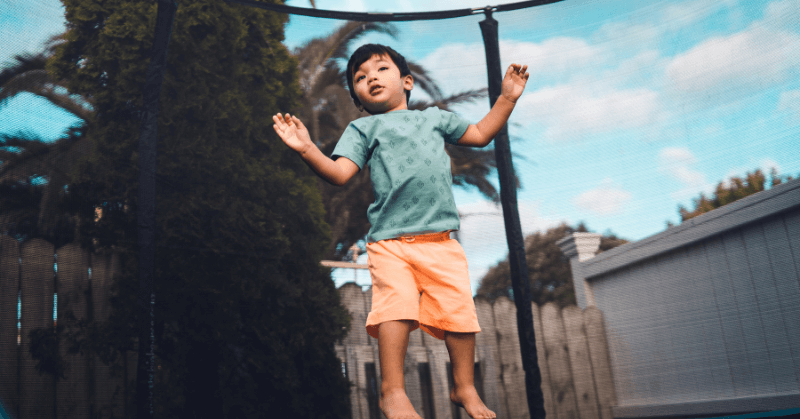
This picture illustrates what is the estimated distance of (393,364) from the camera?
0.90m

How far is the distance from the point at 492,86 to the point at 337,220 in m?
0.82

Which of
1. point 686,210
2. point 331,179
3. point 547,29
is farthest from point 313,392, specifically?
point 547,29

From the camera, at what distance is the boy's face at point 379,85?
1.09m

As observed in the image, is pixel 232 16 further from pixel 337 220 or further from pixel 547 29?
pixel 547 29

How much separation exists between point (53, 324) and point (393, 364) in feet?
3.64

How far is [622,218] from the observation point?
1.94 m

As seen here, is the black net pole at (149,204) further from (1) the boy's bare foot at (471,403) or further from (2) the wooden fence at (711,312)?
(2) the wooden fence at (711,312)

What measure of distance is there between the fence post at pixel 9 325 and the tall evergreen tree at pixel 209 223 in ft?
0.57

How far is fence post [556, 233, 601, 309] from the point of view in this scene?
2156 millimetres

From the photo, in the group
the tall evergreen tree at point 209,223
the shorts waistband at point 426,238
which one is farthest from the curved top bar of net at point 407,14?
the shorts waistband at point 426,238

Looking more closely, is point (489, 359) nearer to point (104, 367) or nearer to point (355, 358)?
point (355, 358)

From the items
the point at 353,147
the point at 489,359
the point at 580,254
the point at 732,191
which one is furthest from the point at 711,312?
the point at 353,147

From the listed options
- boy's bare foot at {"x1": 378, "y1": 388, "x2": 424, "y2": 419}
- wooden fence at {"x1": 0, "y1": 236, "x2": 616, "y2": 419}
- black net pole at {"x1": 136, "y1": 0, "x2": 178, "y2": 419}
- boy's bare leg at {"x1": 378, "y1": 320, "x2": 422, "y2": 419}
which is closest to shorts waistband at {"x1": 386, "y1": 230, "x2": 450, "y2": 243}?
boy's bare leg at {"x1": 378, "y1": 320, "x2": 422, "y2": 419}

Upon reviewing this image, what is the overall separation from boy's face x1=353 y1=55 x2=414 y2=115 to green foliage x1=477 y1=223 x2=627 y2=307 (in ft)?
3.48
